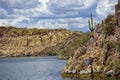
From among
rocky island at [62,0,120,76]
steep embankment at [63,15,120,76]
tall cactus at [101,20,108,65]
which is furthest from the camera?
tall cactus at [101,20,108,65]

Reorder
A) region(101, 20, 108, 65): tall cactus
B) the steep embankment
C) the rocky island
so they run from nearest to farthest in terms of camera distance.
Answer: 1. the rocky island
2. the steep embankment
3. region(101, 20, 108, 65): tall cactus

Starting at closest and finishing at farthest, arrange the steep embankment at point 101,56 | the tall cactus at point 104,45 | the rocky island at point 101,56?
the rocky island at point 101,56
the steep embankment at point 101,56
the tall cactus at point 104,45

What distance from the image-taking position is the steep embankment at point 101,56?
83.1 metres

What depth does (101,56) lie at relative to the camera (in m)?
87.9

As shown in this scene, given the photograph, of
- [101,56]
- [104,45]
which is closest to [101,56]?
[101,56]

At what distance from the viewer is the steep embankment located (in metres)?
83.1

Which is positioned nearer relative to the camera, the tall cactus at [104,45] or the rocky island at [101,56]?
the rocky island at [101,56]

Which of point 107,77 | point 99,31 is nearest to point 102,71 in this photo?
point 107,77

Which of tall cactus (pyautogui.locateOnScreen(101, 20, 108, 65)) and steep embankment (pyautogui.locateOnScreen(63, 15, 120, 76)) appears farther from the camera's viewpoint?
tall cactus (pyautogui.locateOnScreen(101, 20, 108, 65))

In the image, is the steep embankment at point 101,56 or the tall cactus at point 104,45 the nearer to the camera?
the steep embankment at point 101,56

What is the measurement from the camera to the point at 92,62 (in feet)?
286

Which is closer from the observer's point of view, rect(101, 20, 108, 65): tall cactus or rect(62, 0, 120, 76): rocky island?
rect(62, 0, 120, 76): rocky island

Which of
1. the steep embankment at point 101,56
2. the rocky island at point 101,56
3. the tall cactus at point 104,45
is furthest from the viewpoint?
the tall cactus at point 104,45

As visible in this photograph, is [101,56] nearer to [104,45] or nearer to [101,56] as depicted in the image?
[101,56]
